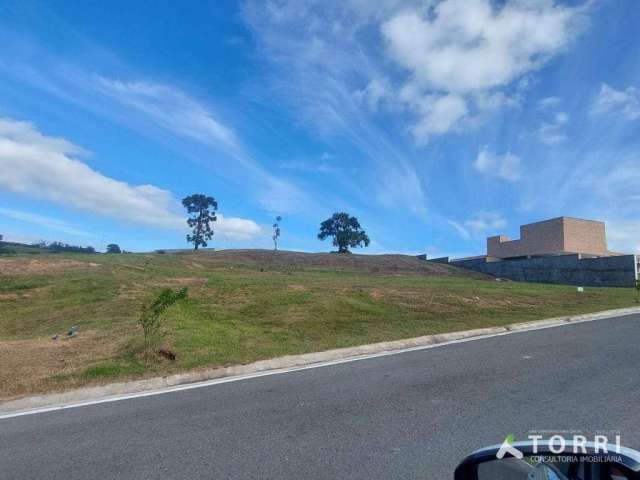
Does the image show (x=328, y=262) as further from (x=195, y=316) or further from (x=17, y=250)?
(x=195, y=316)

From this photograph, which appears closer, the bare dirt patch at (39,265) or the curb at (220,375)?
the curb at (220,375)

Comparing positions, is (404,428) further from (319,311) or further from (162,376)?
(319,311)

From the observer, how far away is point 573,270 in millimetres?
41344

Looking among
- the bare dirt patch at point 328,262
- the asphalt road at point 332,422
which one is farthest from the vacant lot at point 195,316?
the bare dirt patch at point 328,262

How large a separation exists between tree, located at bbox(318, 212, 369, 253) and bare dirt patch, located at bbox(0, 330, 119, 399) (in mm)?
61053

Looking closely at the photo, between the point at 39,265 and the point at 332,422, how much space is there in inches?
1008

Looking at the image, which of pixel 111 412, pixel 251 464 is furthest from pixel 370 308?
pixel 251 464

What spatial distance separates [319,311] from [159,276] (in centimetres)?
1282

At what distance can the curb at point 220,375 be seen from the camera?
22.3 feet

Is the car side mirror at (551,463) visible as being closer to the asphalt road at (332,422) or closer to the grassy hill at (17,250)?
the asphalt road at (332,422)

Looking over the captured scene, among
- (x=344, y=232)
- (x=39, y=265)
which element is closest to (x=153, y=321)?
(x=39, y=265)

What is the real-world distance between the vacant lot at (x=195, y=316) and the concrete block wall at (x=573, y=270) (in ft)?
57.7

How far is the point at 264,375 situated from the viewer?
812cm

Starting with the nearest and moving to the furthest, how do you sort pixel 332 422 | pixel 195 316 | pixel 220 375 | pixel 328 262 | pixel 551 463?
pixel 551 463 < pixel 332 422 < pixel 220 375 < pixel 195 316 < pixel 328 262
